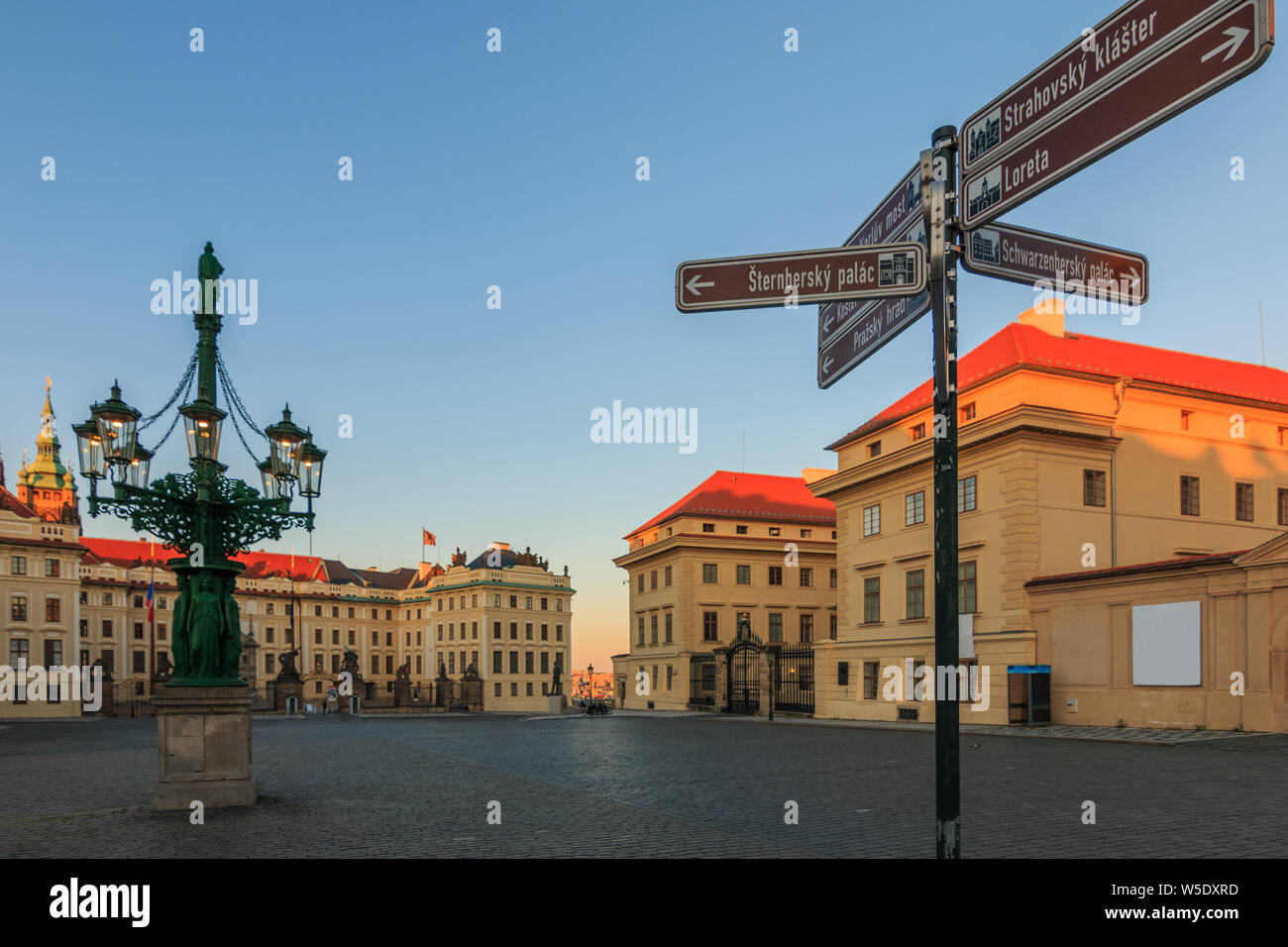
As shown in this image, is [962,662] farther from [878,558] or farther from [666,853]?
[666,853]

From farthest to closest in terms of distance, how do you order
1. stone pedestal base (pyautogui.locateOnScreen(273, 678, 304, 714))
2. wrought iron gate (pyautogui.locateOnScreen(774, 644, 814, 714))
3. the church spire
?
the church spire → stone pedestal base (pyautogui.locateOnScreen(273, 678, 304, 714)) → wrought iron gate (pyautogui.locateOnScreen(774, 644, 814, 714))

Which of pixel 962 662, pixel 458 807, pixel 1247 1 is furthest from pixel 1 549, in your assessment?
pixel 1247 1

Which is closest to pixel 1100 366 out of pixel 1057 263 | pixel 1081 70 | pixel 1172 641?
pixel 1172 641

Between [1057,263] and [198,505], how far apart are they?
11.9 meters

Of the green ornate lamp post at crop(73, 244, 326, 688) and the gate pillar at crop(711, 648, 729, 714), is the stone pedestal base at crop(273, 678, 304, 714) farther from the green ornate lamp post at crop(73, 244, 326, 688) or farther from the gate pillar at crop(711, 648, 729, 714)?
the green ornate lamp post at crop(73, 244, 326, 688)

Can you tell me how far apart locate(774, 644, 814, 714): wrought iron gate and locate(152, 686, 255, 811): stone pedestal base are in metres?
33.3

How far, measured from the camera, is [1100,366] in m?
34.6

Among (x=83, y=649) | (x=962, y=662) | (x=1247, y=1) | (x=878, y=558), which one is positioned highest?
(x=1247, y=1)

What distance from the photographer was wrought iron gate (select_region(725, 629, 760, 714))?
156ft

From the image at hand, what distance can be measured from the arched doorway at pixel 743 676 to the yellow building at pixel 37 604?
4622 centimetres

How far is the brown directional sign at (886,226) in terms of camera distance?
4840 mm

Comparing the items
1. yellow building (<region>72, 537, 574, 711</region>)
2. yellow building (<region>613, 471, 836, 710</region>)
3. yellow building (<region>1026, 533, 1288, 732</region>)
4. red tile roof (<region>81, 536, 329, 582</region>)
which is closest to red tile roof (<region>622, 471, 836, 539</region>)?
yellow building (<region>613, 471, 836, 710</region>)

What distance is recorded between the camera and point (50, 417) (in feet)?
316
